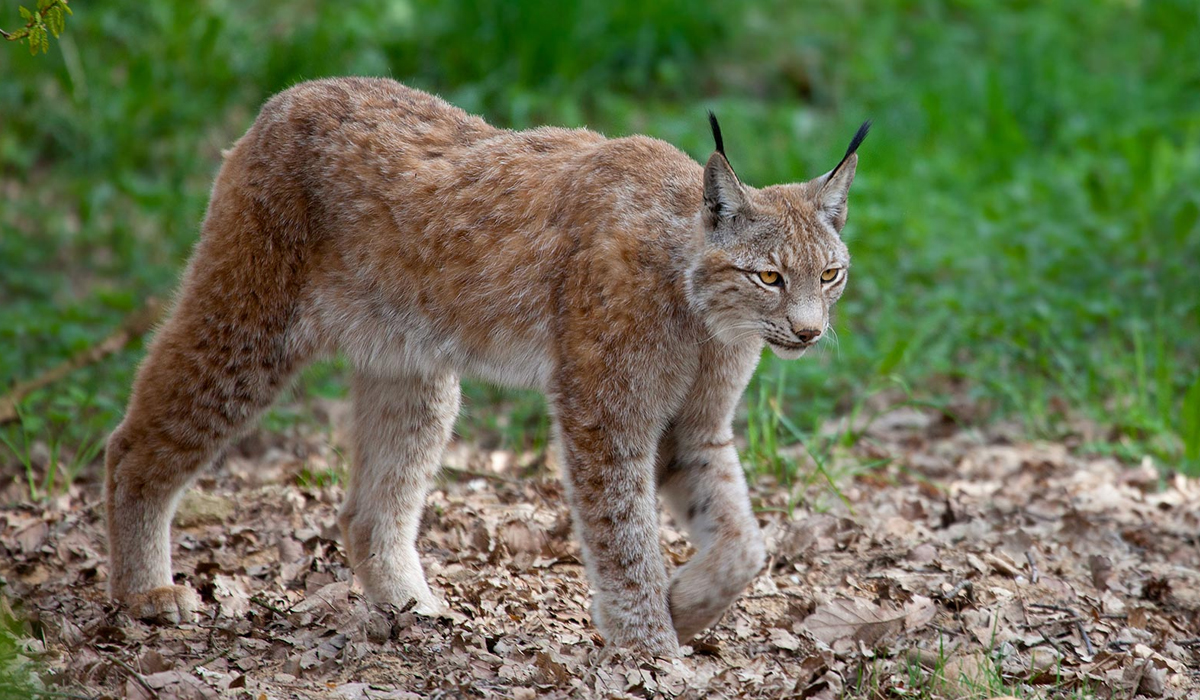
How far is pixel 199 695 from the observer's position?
3342 millimetres

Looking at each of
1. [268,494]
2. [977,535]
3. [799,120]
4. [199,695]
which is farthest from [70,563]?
[799,120]

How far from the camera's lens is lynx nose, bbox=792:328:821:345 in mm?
3811

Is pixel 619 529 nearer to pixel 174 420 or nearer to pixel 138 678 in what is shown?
pixel 138 678

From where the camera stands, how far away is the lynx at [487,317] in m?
3.90

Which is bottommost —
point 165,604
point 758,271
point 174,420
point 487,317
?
point 165,604

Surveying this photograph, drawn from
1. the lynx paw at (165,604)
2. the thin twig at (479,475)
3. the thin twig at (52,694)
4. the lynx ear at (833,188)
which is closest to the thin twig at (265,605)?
the lynx paw at (165,604)

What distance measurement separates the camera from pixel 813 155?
9.12 m

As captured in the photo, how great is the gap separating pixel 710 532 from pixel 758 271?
82 centimetres

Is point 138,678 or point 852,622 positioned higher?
point 138,678

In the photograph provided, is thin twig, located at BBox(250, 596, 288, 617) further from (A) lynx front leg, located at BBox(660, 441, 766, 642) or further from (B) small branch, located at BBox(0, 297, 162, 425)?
(B) small branch, located at BBox(0, 297, 162, 425)

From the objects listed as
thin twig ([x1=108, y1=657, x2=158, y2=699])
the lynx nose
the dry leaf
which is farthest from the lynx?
thin twig ([x1=108, y1=657, x2=158, y2=699])

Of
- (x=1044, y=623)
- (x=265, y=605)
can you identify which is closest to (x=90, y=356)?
(x=265, y=605)

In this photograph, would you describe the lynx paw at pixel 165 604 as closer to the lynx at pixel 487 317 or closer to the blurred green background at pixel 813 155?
the lynx at pixel 487 317

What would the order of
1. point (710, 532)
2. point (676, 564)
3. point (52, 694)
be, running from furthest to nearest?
point (676, 564), point (710, 532), point (52, 694)
